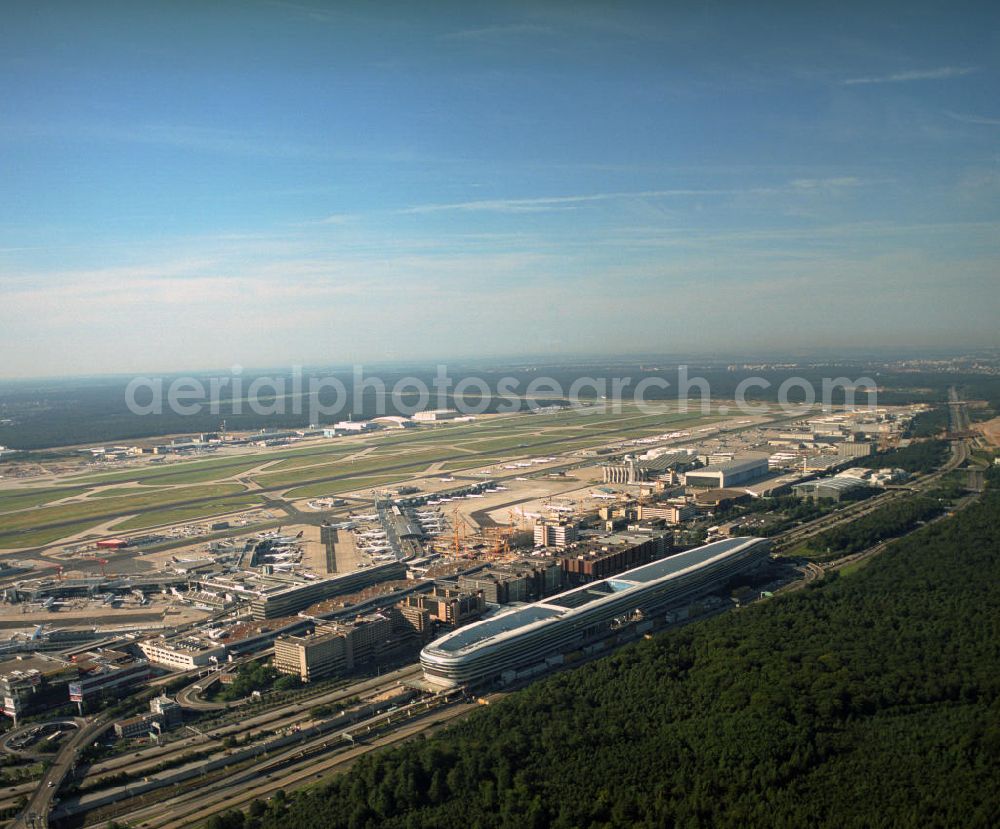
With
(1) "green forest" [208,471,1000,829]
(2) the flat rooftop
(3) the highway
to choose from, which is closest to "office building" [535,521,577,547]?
(2) the flat rooftop

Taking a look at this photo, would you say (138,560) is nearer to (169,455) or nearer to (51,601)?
(51,601)

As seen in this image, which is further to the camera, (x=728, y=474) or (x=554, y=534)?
(x=728, y=474)

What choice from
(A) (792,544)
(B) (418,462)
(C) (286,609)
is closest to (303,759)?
(C) (286,609)

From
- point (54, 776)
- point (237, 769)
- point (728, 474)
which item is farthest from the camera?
point (728, 474)

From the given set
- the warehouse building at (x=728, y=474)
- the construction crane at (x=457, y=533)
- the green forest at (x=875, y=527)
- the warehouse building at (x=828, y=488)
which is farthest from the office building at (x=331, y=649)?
the warehouse building at (x=828, y=488)

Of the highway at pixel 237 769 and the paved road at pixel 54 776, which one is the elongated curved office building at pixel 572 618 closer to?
the highway at pixel 237 769

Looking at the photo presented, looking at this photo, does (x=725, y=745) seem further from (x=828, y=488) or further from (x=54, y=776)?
(x=828, y=488)

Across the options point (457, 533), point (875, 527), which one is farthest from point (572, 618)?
point (875, 527)
